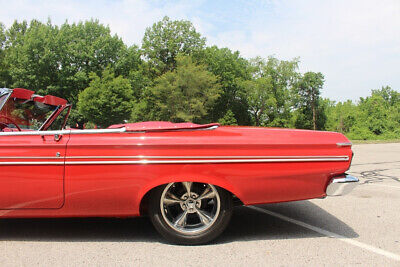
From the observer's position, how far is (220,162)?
301 centimetres

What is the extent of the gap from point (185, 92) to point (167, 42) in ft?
34.6

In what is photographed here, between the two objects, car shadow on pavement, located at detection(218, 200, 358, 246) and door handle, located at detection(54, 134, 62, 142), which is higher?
door handle, located at detection(54, 134, 62, 142)

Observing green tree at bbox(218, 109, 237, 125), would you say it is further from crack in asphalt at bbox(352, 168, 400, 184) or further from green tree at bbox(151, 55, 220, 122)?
crack in asphalt at bbox(352, 168, 400, 184)

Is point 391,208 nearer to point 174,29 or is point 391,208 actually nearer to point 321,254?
point 321,254

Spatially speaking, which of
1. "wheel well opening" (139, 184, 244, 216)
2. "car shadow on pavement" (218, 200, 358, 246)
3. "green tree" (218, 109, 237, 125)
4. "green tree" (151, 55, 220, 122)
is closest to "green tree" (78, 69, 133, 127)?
"green tree" (151, 55, 220, 122)

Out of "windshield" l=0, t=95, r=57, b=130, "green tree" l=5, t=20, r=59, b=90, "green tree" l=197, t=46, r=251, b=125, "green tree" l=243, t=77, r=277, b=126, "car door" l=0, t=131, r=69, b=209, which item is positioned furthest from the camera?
"green tree" l=197, t=46, r=251, b=125

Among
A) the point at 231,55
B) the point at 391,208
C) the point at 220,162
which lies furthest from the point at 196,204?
the point at 231,55

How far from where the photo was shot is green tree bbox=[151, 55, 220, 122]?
41.2 m

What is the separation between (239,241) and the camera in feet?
10.6

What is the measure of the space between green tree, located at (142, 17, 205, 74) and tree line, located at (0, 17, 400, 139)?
0.05 ft

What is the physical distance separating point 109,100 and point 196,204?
37145 millimetres

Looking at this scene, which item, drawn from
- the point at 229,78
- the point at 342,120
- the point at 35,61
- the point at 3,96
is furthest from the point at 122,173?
the point at 342,120

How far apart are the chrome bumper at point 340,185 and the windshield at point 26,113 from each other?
11.0 feet

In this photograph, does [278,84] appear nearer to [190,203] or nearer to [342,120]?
[342,120]
